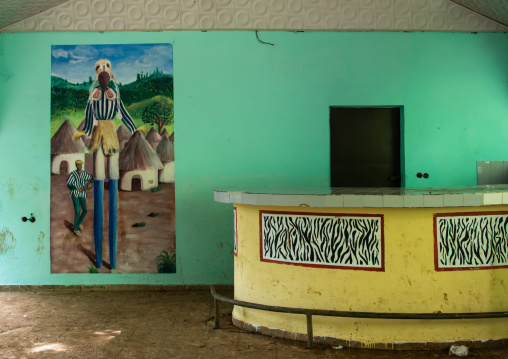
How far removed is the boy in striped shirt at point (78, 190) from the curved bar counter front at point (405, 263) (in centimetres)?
308

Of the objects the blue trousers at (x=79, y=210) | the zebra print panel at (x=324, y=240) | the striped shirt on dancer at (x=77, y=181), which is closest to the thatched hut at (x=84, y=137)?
the striped shirt on dancer at (x=77, y=181)

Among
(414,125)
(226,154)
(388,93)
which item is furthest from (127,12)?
(414,125)

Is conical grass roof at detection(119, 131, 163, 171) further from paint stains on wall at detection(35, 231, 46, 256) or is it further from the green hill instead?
paint stains on wall at detection(35, 231, 46, 256)

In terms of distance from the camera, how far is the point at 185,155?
657 centimetres

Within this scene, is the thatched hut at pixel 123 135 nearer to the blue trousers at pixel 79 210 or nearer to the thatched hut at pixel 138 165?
the thatched hut at pixel 138 165

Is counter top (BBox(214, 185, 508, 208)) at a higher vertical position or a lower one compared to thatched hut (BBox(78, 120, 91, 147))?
lower

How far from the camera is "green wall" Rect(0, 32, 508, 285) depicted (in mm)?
6457

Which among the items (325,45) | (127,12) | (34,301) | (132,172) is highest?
(127,12)

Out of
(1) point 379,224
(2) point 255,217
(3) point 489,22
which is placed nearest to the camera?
(1) point 379,224

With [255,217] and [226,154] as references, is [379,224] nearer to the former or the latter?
[255,217]

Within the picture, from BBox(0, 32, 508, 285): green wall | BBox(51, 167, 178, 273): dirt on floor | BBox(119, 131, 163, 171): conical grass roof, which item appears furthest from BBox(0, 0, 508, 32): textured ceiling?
BBox(51, 167, 178, 273): dirt on floor

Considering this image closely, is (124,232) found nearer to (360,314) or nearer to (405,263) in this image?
(360,314)

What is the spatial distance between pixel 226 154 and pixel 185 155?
0.52 m

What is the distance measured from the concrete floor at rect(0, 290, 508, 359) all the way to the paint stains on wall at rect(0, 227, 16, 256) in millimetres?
555
